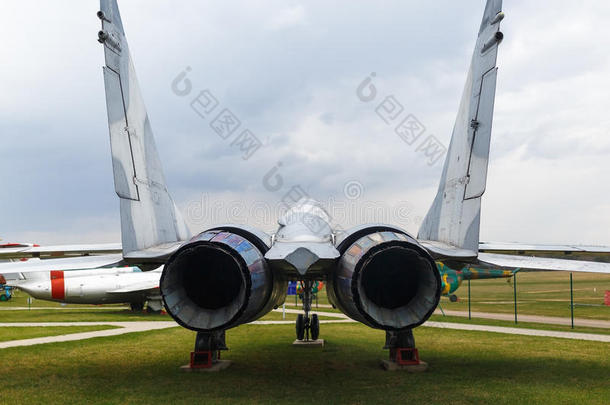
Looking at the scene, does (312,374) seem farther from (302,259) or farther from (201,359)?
(302,259)

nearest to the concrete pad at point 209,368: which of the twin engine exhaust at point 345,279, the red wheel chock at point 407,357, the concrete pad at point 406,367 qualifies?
the twin engine exhaust at point 345,279

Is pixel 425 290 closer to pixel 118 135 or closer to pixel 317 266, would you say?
pixel 317 266

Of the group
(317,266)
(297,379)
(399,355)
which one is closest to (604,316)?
(399,355)

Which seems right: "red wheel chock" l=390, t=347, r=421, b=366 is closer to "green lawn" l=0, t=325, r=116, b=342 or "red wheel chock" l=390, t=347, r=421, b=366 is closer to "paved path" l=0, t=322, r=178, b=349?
"paved path" l=0, t=322, r=178, b=349

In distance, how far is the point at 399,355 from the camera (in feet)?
27.3

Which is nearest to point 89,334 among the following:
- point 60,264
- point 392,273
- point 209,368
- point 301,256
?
point 209,368

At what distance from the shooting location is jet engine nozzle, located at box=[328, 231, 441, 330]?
18.1ft

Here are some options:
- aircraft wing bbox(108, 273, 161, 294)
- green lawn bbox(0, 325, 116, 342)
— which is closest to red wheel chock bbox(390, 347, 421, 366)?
green lawn bbox(0, 325, 116, 342)

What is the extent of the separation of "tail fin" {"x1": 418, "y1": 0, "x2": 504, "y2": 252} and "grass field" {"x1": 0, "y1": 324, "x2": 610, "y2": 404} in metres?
2.14

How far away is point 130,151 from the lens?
24.5ft

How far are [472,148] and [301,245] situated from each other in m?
3.26

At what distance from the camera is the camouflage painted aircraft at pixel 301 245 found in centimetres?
564

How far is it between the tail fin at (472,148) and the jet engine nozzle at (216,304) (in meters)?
2.98

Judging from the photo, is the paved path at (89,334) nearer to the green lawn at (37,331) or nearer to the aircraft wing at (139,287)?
the green lawn at (37,331)
